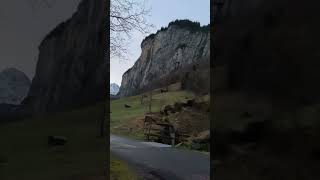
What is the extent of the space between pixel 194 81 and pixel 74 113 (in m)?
7.71

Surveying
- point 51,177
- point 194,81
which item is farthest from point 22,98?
point 194,81

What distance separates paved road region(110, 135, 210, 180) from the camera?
8227 millimetres

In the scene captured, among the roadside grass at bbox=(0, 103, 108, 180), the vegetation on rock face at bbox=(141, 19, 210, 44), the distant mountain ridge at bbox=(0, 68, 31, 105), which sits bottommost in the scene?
the roadside grass at bbox=(0, 103, 108, 180)

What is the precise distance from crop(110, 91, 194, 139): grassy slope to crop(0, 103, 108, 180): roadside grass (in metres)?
8.90

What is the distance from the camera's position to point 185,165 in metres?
9.02

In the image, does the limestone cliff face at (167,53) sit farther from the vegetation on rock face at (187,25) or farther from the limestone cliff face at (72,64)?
the limestone cliff face at (72,64)

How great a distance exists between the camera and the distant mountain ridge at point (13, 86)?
4926 millimetres

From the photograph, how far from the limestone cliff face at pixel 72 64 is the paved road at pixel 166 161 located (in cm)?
330
